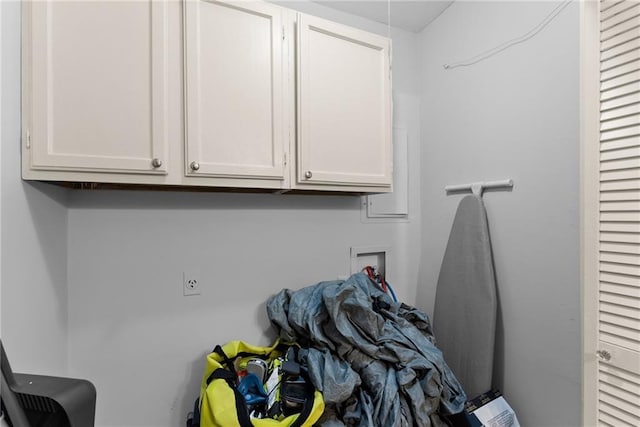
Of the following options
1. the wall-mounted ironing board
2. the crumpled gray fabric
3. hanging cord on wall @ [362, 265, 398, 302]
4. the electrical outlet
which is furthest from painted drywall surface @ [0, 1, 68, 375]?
the wall-mounted ironing board

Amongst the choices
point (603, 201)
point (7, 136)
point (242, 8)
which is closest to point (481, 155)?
point (603, 201)

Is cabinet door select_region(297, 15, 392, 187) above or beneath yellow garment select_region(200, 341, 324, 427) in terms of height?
above

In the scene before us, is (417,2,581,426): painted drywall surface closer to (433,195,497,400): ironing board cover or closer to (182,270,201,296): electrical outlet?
(433,195,497,400): ironing board cover

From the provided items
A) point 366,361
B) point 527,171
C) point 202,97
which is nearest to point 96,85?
point 202,97

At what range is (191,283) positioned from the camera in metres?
1.47

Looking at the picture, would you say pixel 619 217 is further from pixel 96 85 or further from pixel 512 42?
pixel 96 85

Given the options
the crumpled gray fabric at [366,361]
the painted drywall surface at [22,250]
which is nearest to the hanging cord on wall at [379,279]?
the crumpled gray fabric at [366,361]

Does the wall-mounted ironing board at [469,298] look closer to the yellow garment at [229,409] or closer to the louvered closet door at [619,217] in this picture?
the louvered closet door at [619,217]

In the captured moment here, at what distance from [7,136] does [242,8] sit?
34.5 inches

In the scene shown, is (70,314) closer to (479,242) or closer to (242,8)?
(242,8)

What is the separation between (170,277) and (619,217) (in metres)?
1.69

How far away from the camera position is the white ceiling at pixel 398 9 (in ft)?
5.83

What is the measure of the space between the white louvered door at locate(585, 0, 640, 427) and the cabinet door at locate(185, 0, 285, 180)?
115cm

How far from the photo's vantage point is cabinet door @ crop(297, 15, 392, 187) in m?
1.37
